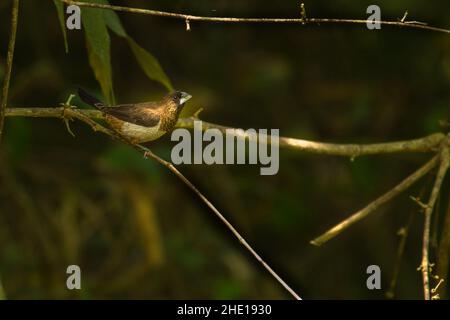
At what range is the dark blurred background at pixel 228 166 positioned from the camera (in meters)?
4.27

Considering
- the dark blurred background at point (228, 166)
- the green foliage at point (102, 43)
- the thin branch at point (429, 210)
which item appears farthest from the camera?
Result: the dark blurred background at point (228, 166)

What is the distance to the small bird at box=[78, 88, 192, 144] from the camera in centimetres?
221

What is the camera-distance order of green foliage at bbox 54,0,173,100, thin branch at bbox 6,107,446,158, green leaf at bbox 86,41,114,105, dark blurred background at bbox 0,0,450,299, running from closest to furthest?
green foliage at bbox 54,0,173,100, green leaf at bbox 86,41,114,105, thin branch at bbox 6,107,446,158, dark blurred background at bbox 0,0,450,299

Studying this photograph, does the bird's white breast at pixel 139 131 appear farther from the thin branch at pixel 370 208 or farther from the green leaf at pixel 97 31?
the thin branch at pixel 370 208

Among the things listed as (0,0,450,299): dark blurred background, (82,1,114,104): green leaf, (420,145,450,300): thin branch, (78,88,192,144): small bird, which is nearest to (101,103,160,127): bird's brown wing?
(78,88,192,144): small bird

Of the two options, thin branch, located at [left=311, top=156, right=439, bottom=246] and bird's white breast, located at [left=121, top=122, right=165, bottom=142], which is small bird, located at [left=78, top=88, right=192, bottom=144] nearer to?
bird's white breast, located at [left=121, top=122, right=165, bottom=142]

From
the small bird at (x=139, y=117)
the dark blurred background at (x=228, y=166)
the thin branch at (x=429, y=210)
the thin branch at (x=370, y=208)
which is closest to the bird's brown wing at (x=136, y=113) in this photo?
the small bird at (x=139, y=117)

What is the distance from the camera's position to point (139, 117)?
7.36ft

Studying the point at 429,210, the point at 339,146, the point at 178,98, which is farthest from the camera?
the point at 339,146

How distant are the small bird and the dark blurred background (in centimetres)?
170

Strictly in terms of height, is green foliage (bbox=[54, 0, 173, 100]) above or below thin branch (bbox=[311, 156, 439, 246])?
above

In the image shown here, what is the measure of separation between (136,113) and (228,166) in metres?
2.61

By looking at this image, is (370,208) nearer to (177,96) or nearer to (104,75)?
(177,96)

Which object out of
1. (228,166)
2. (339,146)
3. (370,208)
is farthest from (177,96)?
(228,166)
